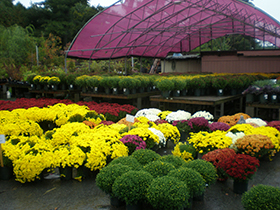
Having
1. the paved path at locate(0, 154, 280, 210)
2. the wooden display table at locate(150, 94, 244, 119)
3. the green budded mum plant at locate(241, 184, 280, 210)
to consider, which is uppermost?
the wooden display table at locate(150, 94, 244, 119)

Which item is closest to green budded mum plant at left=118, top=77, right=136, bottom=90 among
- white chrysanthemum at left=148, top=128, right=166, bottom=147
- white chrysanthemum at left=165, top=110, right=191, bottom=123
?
white chrysanthemum at left=165, top=110, right=191, bottom=123

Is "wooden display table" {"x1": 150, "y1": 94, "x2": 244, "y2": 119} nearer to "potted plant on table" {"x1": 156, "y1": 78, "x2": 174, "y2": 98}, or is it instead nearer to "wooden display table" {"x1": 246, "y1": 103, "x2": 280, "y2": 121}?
"potted plant on table" {"x1": 156, "y1": 78, "x2": 174, "y2": 98}

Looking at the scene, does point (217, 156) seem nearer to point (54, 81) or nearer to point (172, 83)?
point (172, 83)

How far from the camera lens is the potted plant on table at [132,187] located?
9.02 ft

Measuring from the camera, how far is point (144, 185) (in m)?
2.80

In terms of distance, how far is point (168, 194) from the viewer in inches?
101

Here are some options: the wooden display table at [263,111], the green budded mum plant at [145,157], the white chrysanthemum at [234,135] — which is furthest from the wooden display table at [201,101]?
the green budded mum plant at [145,157]

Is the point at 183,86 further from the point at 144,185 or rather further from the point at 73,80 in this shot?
the point at 144,185

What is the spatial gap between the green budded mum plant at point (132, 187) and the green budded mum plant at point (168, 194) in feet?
0.36

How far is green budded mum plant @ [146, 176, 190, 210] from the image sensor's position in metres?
2.57

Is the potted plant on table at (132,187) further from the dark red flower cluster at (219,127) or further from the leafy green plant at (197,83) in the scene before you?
the leafy green plant at (197,83)

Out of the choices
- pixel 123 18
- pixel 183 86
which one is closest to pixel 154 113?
pixel 183 86

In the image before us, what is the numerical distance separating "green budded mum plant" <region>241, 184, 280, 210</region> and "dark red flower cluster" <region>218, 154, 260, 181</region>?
0.63 meters

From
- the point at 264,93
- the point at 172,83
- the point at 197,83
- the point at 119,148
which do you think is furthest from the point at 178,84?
→ the point at 119,148
